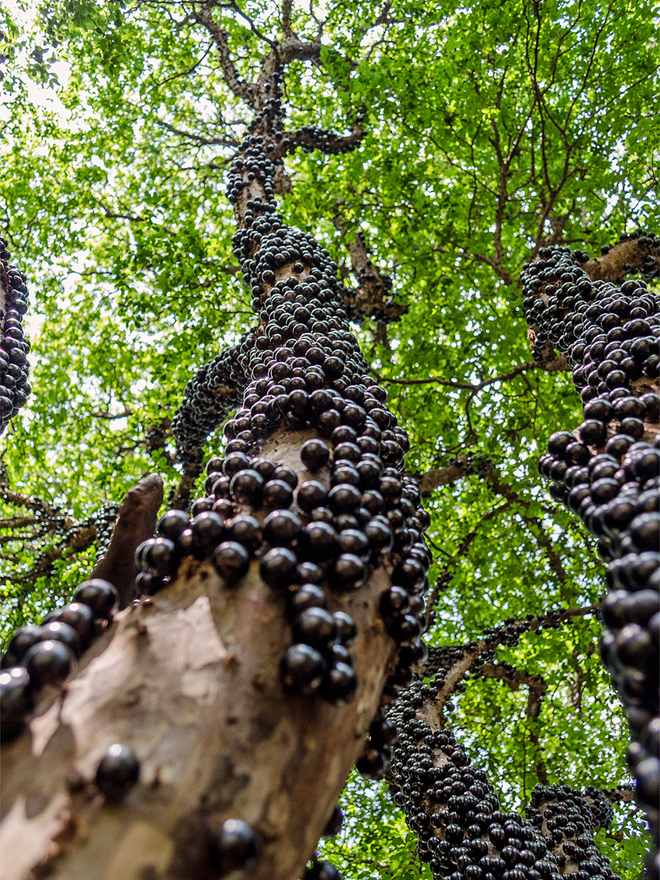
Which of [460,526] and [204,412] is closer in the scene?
[204,412]

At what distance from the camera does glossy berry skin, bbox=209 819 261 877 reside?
1081 millimetres

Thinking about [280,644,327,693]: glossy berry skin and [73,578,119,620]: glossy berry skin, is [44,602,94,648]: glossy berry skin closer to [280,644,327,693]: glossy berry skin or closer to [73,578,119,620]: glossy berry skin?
[73,578,119,620]: glossy berry skin

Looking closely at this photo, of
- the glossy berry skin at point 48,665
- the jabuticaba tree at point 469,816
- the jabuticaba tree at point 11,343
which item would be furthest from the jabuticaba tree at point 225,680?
the jabuticaba tree at point 469,816

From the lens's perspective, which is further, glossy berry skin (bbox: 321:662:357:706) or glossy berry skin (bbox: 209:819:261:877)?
glossy berry skin (bbox: 321:662:357:706)

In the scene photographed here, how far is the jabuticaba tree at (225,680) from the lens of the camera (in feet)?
3.56

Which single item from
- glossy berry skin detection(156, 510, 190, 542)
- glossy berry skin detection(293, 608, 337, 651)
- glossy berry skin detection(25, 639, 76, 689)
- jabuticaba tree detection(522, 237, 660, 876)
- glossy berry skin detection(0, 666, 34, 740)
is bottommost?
glossy berry skin detection(0, 666, 34, 740)

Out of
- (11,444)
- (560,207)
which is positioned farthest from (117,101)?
(560,207)

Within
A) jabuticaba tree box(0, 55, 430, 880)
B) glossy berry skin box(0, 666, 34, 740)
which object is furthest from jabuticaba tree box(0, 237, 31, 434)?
glossy berry skin box(0, 666, 34, 740)

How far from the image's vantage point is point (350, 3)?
8141 millimetres

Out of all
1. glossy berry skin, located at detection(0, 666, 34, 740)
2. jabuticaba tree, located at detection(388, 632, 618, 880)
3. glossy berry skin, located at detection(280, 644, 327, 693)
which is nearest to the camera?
glossy berry skin, located at detection(0, 666, 34, 740)

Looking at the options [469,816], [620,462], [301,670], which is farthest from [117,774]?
[469,816]

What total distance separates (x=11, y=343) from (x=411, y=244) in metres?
5.60

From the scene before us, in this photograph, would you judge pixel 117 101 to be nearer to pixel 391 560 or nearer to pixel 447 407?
pixel 447 407

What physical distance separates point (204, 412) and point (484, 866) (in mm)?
5087
